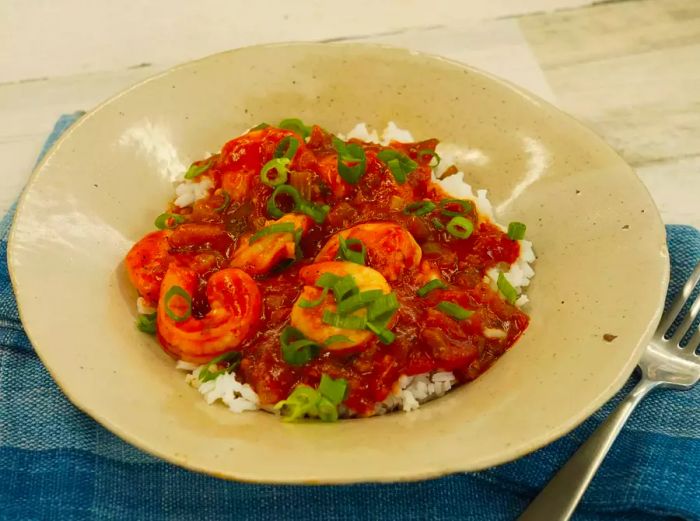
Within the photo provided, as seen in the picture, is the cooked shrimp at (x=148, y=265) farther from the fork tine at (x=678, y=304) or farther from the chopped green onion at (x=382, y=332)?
the fork tine at (x=678, y=304)

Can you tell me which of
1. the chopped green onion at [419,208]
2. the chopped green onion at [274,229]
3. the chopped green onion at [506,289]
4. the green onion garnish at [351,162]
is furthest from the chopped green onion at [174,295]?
the chopped green onion at [506,289]

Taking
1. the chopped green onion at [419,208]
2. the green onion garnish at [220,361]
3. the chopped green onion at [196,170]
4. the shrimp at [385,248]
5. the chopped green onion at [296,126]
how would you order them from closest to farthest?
the green onion garnish at [220,361] < the shrimp at [385,248] < the chopped green onion at [419,208] < the chopped green onion at [196,170] < the chopped green onion at [296,126]

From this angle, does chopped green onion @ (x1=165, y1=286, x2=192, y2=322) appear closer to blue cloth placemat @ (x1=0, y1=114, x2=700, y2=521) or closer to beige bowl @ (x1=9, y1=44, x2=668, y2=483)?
beige bowl @ (x1=9, y1=44, x2=668, y2=483)

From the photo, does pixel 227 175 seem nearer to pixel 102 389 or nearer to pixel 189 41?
pixel 102 389

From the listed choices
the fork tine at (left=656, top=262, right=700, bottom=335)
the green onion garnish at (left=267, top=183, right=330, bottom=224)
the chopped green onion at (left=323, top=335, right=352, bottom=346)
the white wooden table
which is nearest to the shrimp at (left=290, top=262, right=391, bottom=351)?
the chopped green onion at (left=323, top=335, right=352, bottom=346)

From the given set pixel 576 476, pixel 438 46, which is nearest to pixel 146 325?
pixel 576 476

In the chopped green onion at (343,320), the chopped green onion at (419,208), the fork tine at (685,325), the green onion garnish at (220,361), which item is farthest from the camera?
the chopped green onion at (419,208)

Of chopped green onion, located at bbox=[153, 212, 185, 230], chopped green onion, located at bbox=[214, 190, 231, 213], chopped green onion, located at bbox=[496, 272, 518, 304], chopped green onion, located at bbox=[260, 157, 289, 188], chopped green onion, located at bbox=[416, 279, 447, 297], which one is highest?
chopped green onion, located at bbox=[260, 157, 289, 188]
